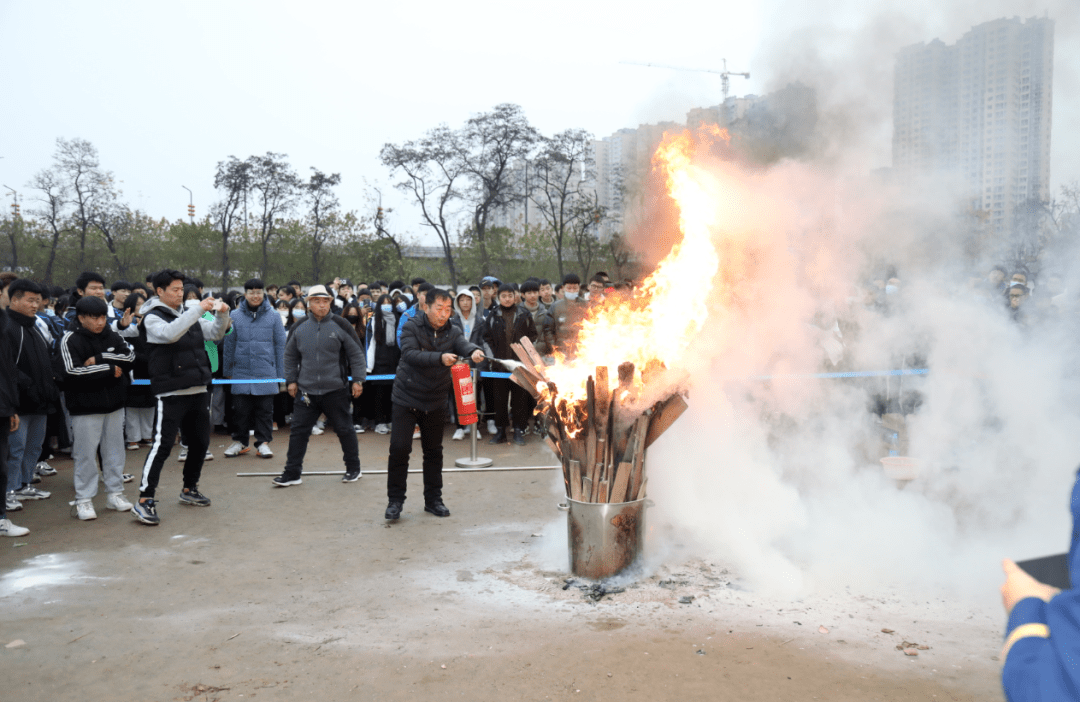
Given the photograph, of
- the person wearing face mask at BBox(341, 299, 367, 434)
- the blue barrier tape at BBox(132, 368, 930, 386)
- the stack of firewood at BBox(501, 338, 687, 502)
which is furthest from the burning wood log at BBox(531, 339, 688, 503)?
A: the person wearing face mask at BBox(341, 299, 367, 434)

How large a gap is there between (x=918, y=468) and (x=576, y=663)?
168 inches

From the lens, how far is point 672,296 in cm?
523

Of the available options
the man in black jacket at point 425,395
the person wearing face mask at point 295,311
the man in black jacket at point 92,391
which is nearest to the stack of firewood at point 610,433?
the man in black jacket at point 425,395

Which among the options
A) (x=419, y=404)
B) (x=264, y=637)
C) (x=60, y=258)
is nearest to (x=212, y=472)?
(x=419, y=404)

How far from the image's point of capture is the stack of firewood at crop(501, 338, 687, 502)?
4.70m

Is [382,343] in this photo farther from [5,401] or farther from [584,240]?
[584,240]

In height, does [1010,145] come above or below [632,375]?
above

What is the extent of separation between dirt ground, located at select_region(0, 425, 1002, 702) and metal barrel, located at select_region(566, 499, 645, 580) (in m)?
0.20

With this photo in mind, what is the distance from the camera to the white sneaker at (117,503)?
6602mm

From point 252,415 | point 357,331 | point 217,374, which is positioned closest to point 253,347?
point 252,415

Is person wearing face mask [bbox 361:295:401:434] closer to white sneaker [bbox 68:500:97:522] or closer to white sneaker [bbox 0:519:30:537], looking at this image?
white sneaker [bbox 68:500:97:522]

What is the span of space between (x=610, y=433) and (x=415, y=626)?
1.70 meters

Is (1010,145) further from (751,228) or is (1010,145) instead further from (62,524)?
(62,524)

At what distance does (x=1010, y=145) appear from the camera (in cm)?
525
